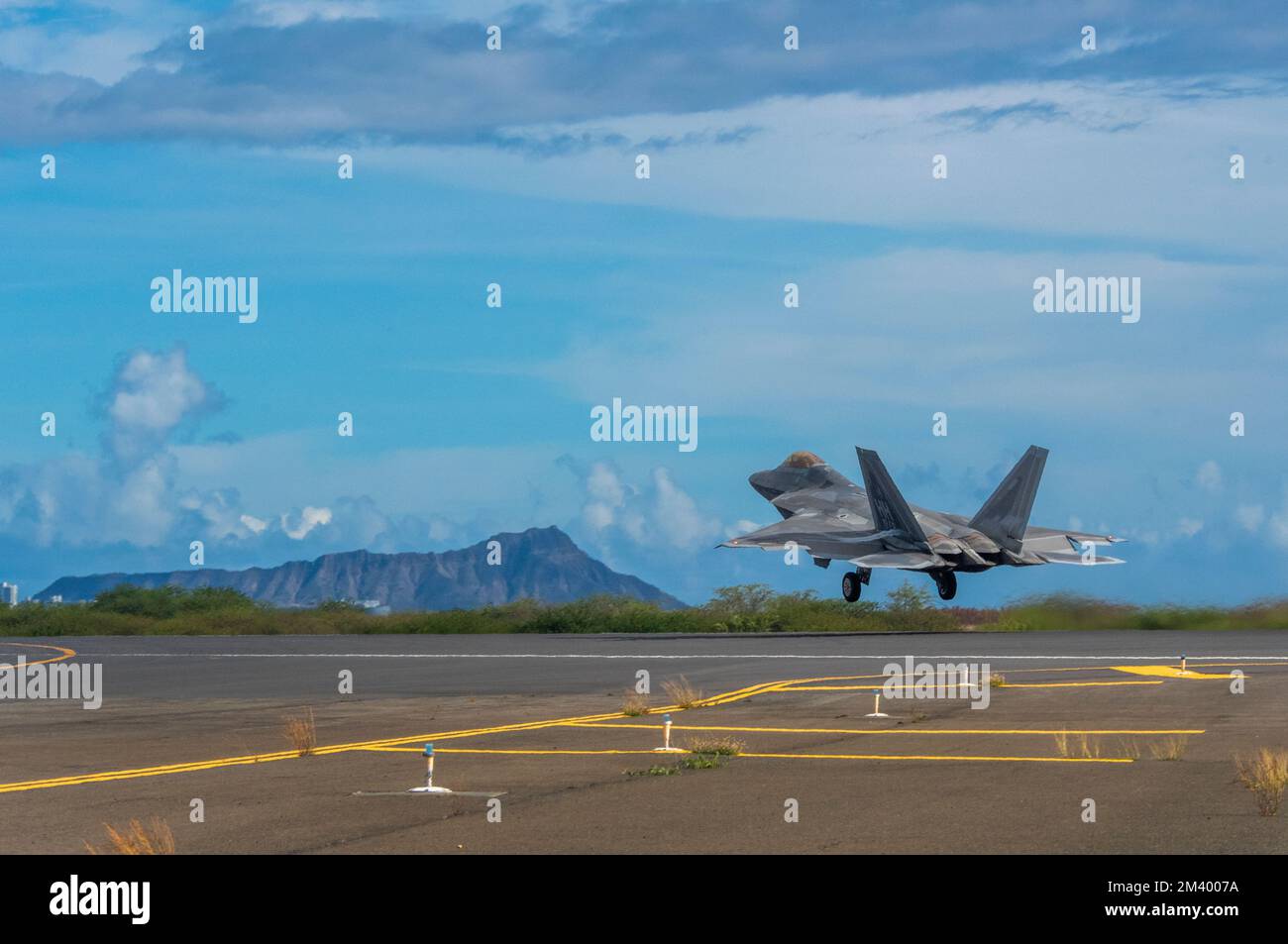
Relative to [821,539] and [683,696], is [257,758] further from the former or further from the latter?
[821,539]

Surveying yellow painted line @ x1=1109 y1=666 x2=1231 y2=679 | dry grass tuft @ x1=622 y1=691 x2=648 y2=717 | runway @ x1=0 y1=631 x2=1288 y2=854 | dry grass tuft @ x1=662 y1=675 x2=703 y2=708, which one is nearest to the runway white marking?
runway @ x1=0 y1=631 x2=1288 y2=854

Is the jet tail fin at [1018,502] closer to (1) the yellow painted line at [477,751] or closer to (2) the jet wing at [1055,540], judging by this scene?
(2) the jet wing at [1055,540]

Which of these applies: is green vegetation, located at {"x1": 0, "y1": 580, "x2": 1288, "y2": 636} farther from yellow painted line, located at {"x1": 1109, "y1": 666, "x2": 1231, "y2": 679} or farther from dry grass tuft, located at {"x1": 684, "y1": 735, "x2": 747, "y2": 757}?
dry grass tuft, located at {"x1": 684, "y1": 735, "x2": 747, "y2": 757}

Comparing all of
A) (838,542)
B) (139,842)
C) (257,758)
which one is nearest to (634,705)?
(257,758)

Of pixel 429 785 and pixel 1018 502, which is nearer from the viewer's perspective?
pixel 429 785

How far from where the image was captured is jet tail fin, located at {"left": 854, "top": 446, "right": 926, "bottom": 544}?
5903 centimetres

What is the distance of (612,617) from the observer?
7225 centimetres

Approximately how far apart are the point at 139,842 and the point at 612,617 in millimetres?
59527

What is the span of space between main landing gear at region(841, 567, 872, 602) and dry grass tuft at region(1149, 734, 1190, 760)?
40.7 m

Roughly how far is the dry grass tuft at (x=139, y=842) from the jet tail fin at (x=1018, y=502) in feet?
165

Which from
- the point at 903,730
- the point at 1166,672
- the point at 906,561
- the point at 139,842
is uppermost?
the point at 906,561

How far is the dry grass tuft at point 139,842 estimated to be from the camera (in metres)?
12.7

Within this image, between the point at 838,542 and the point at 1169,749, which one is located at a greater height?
the point at 838,542
